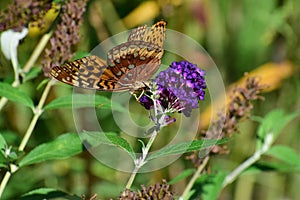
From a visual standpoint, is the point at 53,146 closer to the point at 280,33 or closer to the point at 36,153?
the point at 36,153

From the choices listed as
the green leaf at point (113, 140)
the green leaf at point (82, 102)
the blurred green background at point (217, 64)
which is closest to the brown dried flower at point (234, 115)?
the green leaf at point (82, 102)

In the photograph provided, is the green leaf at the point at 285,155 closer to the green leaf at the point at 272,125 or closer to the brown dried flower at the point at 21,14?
the green leaf at the point at 272,125

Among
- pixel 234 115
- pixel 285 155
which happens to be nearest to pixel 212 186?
pixel 234 115

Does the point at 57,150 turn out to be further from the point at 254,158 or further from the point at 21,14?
the point at 254,158

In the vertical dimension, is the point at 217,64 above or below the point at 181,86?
above

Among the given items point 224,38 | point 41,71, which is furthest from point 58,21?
point 224,38
